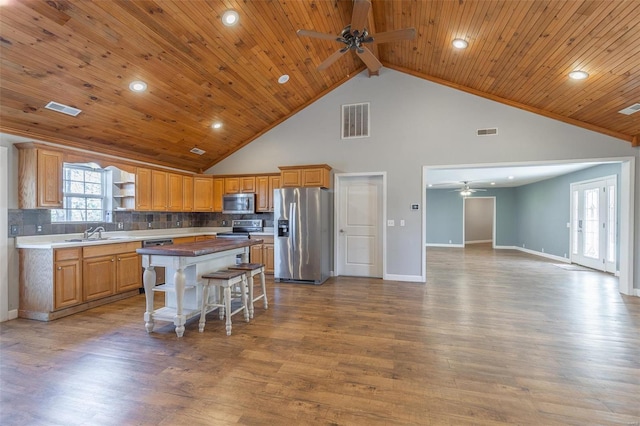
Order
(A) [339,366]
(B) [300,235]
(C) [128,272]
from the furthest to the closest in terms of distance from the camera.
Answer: (B) [300,235] → (C) [128,272] → (A) [339,366]

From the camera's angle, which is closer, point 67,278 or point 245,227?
point 67,278

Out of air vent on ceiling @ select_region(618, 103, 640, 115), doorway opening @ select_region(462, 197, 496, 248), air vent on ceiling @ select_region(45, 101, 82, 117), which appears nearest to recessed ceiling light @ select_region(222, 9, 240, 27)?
air vent on ceiling @ select_region(45, 101, 82, 117)

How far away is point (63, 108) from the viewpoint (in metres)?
3.69

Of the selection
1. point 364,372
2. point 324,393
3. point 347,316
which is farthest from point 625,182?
point 324,393

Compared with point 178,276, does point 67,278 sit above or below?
below

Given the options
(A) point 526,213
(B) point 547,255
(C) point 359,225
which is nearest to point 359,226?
(C) point 359,225

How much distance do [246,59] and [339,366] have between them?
13.1 ft

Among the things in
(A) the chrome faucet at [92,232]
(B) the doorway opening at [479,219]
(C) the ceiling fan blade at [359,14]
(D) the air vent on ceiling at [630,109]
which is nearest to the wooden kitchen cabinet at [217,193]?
(A) the chrome faucet at [92,232]

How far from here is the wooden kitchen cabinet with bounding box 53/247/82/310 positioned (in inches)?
143

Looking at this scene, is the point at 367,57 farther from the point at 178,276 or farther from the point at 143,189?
the point at 143,189

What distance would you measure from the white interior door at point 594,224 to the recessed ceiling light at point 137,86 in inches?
339

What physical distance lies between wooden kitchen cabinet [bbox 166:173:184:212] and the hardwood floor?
213 centimetres

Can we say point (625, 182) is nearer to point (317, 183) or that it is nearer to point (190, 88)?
point (317, 183)

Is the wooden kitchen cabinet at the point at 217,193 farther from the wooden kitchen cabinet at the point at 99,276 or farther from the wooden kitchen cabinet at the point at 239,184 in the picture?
the wooden kitchen cabinet at the point at 99,276
